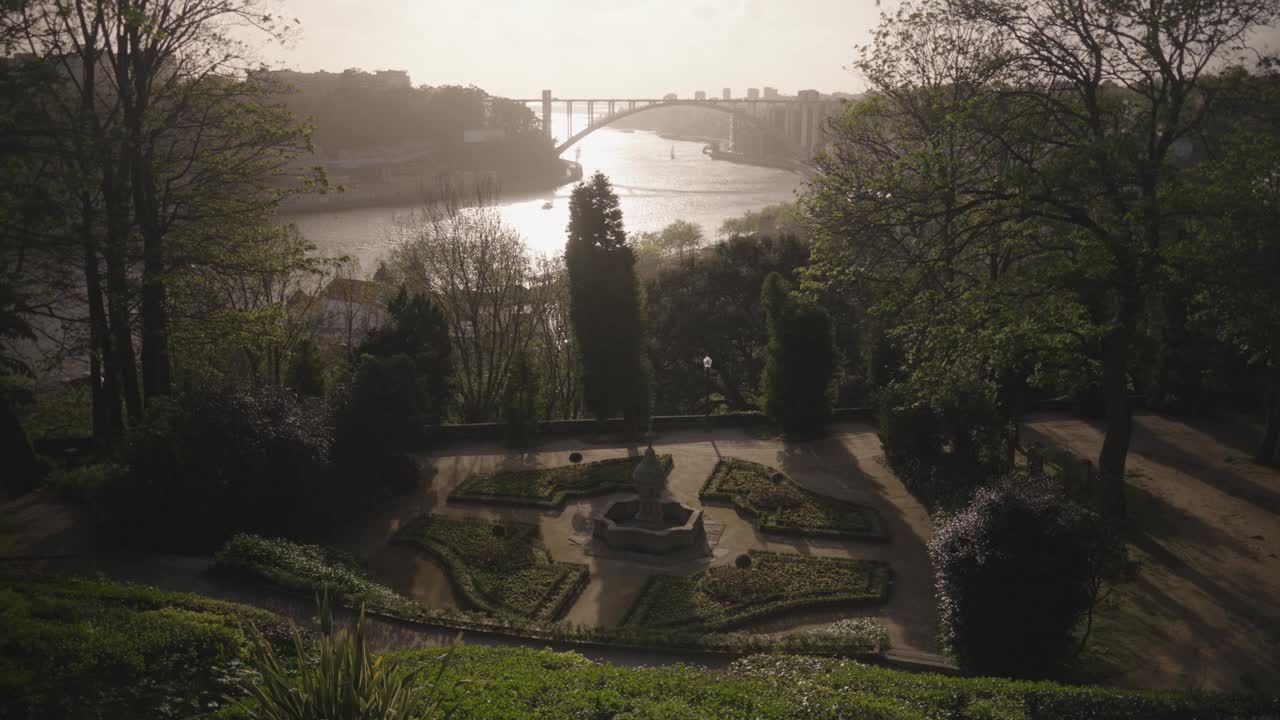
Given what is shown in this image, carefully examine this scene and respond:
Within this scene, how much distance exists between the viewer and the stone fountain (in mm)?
14750

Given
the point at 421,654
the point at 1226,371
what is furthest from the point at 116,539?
the point at 1226,371

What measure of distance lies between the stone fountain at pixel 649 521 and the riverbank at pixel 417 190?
37.1m

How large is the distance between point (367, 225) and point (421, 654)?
48.8 m

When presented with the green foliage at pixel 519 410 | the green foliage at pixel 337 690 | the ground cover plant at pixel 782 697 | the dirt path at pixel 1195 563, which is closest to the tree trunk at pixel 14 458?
the green foliage at pixel 519 410

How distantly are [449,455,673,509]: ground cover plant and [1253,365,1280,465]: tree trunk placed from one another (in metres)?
11.4

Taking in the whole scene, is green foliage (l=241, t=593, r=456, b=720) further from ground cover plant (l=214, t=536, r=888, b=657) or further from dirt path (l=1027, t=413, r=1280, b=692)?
dirt path (l=1027, t=413, r=1280, b=692)

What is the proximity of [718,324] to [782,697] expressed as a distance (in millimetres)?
20099

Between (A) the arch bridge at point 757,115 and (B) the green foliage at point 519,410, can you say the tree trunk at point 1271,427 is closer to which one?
(B) the green foliage at point 519,410

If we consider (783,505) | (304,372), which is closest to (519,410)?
(304,372)

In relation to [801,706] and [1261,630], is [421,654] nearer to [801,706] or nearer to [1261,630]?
[801,706]

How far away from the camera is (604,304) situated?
21.3 m

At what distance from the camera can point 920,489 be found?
16641 millimetres

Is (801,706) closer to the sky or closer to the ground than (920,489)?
closer to the sky

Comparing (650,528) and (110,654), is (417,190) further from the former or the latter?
(110,654)
